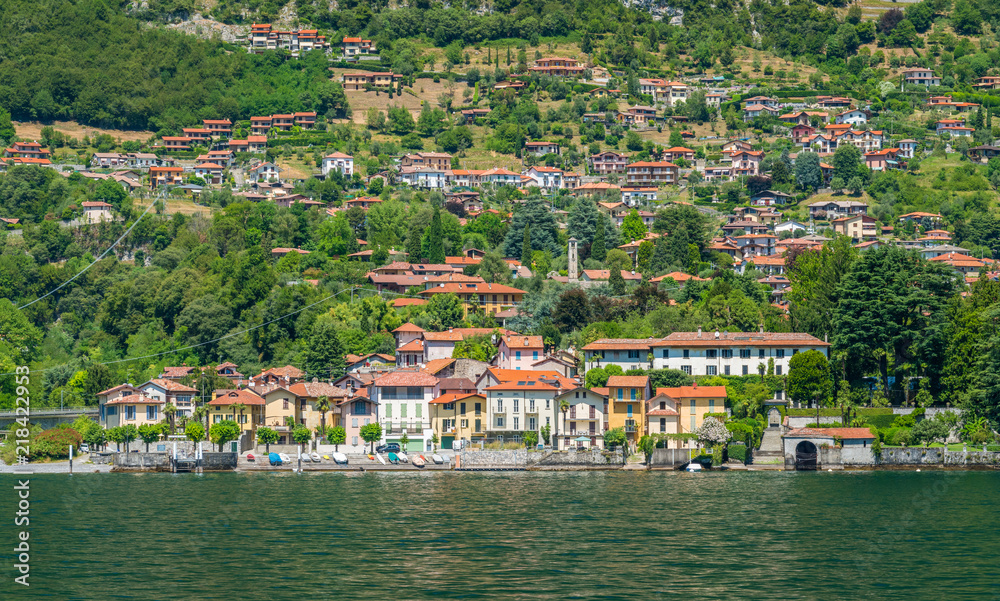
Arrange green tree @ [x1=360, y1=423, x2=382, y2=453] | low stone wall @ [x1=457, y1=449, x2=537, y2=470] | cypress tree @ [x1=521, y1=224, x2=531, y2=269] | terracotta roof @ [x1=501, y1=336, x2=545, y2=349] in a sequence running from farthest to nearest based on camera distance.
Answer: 1. cypress tree @ [x1=521, y1=224, x2=531, y2=269]
2. terracotta roof @ [x1=501, y1=336, x2=545, y2=349]
3. green tree @ [x1=360, y1=423, x2=382, y2=453]
4. low stone wall @ [x1=457, y1=449, x2=537, y2=470]

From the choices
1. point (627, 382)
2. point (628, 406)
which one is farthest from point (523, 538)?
point (627, 382)

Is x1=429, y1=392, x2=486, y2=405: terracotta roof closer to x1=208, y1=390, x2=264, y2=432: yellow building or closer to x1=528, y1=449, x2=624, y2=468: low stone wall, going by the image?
x1=528, y1=449, x2=624, y2=468: low stone wall

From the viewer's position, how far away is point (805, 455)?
72.6 m

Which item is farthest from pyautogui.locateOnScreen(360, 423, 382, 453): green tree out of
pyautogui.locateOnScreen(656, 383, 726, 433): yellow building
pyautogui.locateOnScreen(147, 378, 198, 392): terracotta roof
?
pyautogui.locateOnScreen(656, 383, 726, 433): yellow building

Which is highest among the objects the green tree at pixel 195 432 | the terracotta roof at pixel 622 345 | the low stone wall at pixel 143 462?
the terracotta roof at pixel 622 345

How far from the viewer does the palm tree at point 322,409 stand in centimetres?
8444

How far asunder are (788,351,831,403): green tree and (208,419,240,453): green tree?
34234 mm

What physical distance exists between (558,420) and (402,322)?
26337mm

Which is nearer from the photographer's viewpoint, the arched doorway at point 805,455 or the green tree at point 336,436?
the arched doorway at point 805,455

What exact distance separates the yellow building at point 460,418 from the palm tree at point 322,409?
7.27 m

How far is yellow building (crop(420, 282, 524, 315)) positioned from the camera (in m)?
109

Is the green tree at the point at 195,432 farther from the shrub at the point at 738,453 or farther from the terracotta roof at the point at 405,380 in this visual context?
the shrub at the point at 738,453

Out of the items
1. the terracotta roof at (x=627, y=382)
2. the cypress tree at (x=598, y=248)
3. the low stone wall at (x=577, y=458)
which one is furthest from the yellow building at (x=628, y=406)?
the cypress tree at (x=598, y=248)

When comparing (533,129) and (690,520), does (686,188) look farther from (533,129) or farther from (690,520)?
(690,520)
